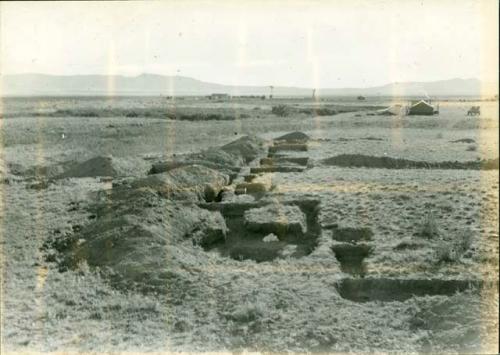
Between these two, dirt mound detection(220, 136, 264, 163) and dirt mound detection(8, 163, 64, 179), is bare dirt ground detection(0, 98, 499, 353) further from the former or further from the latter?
dirt mound detection(220, 136, 264, 163)

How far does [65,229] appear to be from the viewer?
994cm

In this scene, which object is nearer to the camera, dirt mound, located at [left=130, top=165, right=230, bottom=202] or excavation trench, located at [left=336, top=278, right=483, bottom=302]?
excavation trench, located at [left=336, top=278, right=483, bottom=302]

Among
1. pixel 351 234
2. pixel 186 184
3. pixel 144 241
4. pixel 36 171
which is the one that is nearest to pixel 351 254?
pixel 351 234

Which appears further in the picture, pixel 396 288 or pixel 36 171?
pixel 36 171

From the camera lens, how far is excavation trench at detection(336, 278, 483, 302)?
23.0ft

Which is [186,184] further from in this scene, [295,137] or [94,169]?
[295,137]

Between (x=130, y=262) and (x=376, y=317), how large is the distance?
3.64 meters

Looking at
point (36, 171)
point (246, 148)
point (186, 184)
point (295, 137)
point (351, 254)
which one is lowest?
point (351, 254)

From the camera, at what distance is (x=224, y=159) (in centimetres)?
1755

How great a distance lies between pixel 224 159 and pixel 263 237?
7958 mm

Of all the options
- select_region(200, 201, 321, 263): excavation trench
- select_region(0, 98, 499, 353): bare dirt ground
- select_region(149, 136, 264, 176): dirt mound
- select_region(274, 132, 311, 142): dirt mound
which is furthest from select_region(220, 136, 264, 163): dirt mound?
select_region(200, 201, 321, 263): excavation trench

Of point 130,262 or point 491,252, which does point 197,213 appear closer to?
point 130,262

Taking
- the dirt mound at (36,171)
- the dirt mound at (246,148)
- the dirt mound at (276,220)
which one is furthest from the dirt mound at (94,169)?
the dirt mound at (276,220)

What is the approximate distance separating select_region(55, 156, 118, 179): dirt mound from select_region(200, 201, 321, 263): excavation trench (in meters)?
5.68
